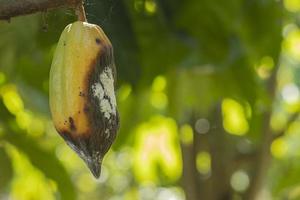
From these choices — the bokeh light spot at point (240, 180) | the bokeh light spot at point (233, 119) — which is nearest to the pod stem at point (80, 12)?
the bokeh light spot at point (233, 119)

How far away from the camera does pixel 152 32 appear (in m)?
0.97

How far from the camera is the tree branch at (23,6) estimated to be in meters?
0.38

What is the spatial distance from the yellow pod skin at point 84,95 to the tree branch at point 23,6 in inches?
0.8

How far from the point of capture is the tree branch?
0.38m

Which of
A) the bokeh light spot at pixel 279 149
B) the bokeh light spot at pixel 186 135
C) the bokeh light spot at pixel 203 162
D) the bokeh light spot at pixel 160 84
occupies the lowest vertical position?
the bokeh light spot at pixel 279 149

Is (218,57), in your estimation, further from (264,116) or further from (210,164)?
(210,164)

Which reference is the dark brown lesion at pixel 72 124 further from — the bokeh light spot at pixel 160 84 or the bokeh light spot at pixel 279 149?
the bokeh light spot at pixel 279 149

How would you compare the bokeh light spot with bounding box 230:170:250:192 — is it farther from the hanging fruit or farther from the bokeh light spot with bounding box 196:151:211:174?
the hanging fruit

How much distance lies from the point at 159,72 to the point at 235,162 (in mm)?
472

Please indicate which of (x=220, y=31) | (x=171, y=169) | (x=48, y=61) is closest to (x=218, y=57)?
(x=220, y=31)

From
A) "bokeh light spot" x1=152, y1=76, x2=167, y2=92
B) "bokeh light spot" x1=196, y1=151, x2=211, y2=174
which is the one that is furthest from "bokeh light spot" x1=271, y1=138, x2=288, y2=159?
"bokeh light spot" x1=152, y1=76, x2=167, y2=92

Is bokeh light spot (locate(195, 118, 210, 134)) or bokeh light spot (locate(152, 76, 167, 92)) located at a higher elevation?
bokeh light spot (locate(152, 76, 167, 92))

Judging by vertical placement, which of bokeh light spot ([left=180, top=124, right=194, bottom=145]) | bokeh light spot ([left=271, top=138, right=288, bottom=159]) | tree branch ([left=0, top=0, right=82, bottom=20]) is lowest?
bokeh light spot ([left=271, top=138, right=288, bottom=159])

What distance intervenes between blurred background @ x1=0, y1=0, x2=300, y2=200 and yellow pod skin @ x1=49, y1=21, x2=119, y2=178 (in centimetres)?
19
